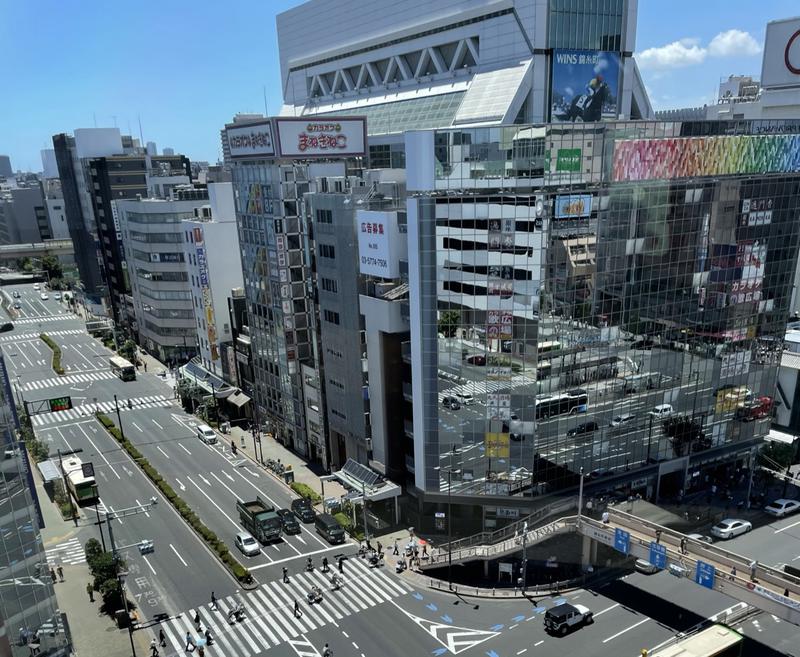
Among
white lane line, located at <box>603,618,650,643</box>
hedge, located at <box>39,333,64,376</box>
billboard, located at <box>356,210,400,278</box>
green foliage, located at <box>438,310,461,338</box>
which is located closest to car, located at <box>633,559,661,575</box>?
white lane line, located at <box>603,618,650,643</box>

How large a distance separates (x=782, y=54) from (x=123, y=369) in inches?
4367

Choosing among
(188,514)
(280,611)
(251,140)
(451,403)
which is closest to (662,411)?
(451,403)

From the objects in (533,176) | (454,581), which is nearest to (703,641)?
(454,581)

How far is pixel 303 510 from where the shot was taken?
196 feet

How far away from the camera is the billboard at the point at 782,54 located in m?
81.9

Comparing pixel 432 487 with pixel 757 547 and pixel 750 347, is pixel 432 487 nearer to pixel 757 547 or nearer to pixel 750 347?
pixel 757 547

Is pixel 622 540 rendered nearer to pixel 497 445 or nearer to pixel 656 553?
pixel 656 553

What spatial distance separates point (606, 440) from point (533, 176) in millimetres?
24554

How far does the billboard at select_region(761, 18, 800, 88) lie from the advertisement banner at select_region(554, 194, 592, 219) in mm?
58217

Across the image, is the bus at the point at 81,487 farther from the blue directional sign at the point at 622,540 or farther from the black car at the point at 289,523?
the blue directional sign at the point at 622,540

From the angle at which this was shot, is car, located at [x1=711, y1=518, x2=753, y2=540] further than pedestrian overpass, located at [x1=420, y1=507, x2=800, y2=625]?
Yes

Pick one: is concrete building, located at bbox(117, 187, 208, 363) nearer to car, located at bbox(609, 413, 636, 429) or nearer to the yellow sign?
the yellow sign

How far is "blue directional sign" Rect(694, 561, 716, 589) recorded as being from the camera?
132 ft

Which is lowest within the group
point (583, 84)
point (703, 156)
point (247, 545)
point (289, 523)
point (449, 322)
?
point (247, 545)
